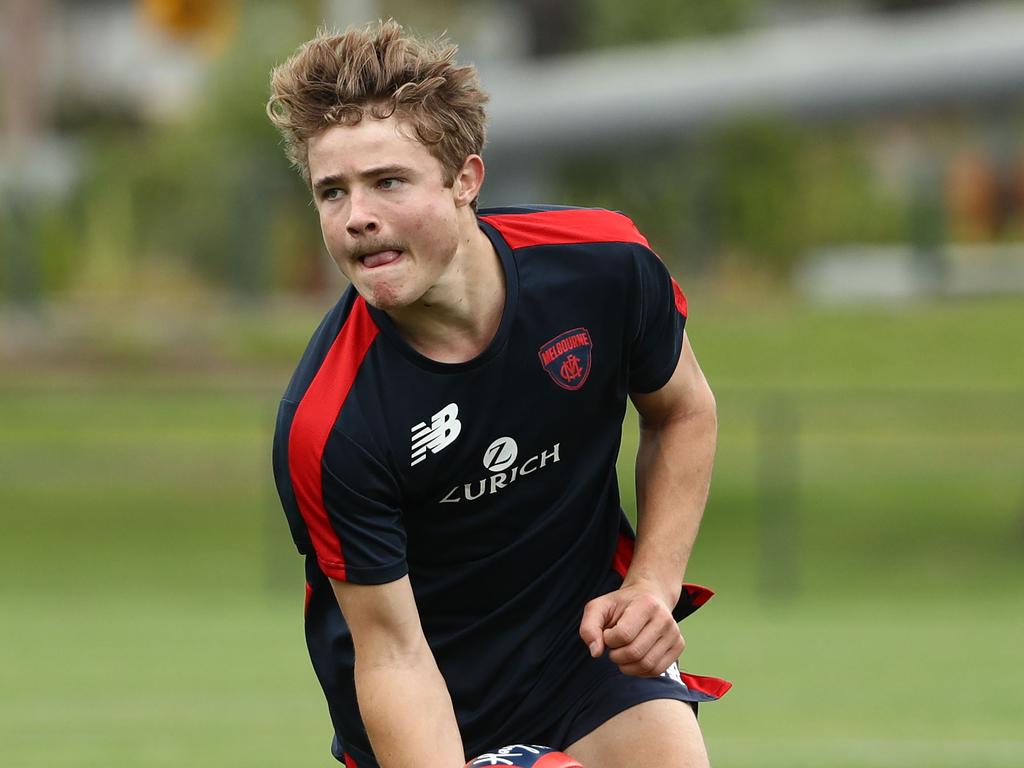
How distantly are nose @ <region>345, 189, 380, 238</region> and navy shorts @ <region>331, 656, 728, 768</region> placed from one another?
1.33m

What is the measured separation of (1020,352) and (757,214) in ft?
15.7

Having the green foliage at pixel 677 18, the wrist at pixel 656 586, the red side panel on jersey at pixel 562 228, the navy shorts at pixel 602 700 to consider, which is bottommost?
the navy shorts at pixel 602 700

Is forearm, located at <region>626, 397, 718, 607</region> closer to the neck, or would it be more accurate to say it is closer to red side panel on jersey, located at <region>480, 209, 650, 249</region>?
red side panel on jersey, located at <region>480, 209, 650, 249</region>

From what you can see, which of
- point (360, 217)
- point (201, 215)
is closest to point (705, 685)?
point (360, 217)

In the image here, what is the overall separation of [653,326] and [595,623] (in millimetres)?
733

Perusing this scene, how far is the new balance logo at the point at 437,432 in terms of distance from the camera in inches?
168

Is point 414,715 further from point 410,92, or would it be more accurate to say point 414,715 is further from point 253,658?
point 253,658

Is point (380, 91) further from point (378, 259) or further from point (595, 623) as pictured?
point (595, 623)

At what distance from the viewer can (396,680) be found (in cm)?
429

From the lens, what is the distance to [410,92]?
4.02 meters

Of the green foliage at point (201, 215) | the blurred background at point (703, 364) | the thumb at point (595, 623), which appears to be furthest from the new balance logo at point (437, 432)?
the green foliage at point (201, 215)

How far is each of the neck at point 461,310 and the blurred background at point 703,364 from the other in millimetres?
5031

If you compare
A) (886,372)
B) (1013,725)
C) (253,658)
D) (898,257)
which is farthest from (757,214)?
(1013,725)

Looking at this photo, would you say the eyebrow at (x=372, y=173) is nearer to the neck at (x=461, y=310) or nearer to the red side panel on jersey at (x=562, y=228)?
the neck at (x=461, y=310)
